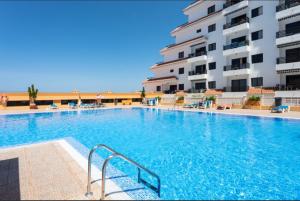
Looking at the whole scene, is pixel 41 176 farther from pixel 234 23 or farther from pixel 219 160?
pixel 234 23

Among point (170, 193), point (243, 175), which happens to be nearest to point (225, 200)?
point (170, 193)

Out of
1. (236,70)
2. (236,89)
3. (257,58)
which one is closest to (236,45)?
(257,58)

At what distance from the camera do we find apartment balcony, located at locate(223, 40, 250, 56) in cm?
2688

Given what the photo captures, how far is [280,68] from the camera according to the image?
22.8 m

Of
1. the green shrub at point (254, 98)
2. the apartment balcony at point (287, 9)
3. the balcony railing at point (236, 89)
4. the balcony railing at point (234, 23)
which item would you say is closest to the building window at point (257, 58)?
the balcony railing at point (236, 89)

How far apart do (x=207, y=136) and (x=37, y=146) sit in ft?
29.9

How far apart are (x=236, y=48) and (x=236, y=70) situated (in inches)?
130

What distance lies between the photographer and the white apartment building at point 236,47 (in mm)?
23047

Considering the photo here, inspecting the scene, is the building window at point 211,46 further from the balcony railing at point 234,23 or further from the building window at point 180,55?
the building window at point 180,55

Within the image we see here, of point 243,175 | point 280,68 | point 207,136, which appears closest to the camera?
point 243,175

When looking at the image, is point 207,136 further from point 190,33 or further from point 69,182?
point 190,33

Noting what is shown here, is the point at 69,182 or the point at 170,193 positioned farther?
the point at 170,193

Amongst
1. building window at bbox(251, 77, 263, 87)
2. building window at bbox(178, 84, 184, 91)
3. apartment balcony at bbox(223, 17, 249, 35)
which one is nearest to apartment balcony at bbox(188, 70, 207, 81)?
building window at bbox(178, 84, 184, 91)

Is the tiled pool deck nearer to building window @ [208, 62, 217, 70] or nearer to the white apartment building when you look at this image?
the white apartment building
